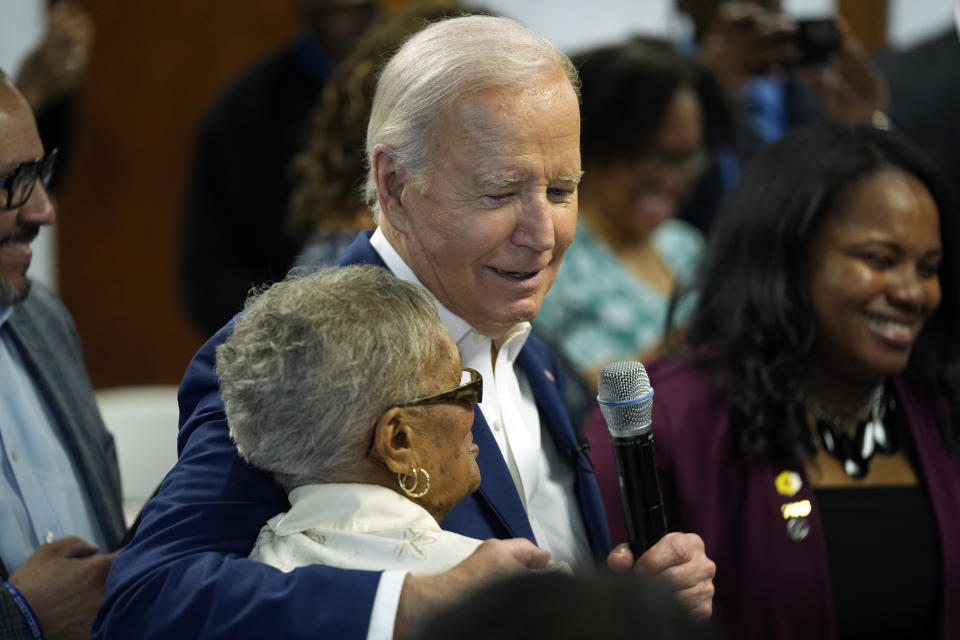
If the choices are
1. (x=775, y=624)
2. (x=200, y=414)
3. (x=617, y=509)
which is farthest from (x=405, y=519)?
(x=775, y=624)

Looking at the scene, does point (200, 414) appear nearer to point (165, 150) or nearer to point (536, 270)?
point (536, 270)

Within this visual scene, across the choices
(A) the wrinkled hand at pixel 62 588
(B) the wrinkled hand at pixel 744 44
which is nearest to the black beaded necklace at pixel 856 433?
(A) the wrinkled hand at pixel 62 588

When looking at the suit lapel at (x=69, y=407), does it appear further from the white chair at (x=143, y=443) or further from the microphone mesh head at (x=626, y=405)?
the microphone mesh head at (x=626, y=405)

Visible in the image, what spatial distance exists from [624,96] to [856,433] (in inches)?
65.1

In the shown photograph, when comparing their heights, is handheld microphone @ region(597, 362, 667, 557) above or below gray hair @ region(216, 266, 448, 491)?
below

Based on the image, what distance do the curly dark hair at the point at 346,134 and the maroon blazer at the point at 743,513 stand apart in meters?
0.93

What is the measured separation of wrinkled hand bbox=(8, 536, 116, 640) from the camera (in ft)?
6.61

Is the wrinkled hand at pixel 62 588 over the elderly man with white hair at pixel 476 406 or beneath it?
beneath

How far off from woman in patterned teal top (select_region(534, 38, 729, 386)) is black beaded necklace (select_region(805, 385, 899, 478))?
3.72 ft

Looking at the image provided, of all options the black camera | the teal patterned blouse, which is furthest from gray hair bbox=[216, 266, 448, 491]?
the black camera

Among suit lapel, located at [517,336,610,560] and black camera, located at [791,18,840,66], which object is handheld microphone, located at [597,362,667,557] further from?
Answer: black camera, located at [791,18,840,66]

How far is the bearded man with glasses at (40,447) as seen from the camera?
2.03m

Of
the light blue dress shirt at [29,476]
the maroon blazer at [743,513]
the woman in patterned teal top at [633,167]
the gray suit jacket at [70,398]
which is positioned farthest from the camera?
the woman in patterned teal top at [633,167]

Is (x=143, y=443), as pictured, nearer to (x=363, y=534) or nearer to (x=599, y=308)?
(x=599, y=308)
